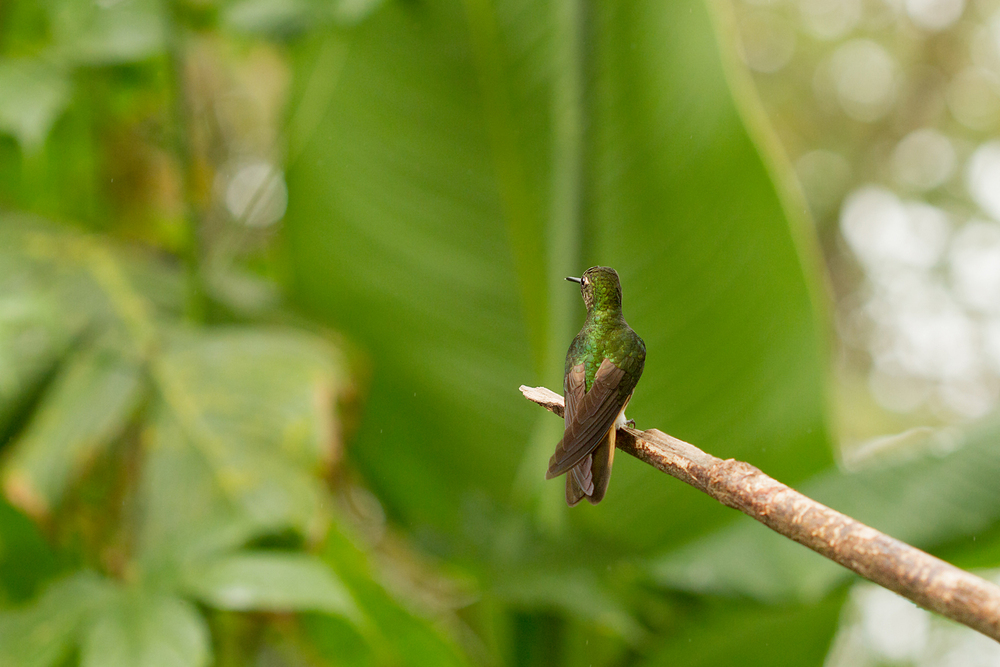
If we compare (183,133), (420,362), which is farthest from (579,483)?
(183,133)

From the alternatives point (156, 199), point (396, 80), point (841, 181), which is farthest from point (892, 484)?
point (841, 181)

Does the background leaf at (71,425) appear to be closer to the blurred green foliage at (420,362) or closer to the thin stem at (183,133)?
the blurred green foliage at (420,362)

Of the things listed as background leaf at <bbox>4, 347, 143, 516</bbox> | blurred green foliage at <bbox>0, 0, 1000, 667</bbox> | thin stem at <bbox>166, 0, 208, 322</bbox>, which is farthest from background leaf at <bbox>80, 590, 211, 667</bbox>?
thin stem at <bbox>166, 0, 208, 322</bbox>

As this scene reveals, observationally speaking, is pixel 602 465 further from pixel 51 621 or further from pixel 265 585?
pixel 51 621

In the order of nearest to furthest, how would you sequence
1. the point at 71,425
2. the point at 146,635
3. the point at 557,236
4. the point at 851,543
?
1. the point at 851,543
2. the point at 557,236
3. the point at 146,635
4. the point at 71,425

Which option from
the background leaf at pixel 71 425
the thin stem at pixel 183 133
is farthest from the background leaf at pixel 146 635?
the thin stem at pixel 183 133

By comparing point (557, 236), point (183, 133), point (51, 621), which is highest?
point (557, 236)

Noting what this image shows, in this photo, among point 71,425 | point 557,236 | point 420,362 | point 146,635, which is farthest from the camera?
point 420,362
